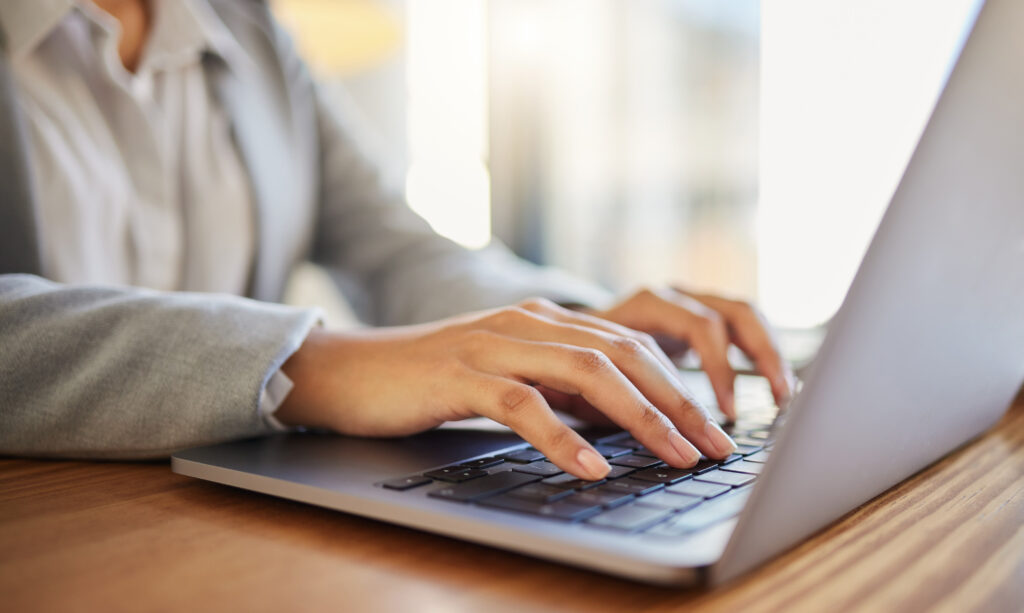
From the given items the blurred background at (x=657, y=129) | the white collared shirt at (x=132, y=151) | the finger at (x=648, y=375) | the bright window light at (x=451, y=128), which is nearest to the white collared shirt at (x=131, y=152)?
the white collared shirt at (x=132, y=151)

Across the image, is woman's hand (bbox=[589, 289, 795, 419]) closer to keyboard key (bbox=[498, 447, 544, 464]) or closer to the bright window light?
keyboard key (bbox=[498, 447, 544, 464])

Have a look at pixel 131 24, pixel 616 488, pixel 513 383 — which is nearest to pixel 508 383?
pixel 513 383

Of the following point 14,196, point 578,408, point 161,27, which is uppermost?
point 161,27

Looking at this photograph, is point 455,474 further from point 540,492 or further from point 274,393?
point 274,393

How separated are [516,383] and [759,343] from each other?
0.32 m

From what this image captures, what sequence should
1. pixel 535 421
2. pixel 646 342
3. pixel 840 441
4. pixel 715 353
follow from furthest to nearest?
pixel 715 353, pixel 646 342, pixel 535 421, pixel 840 441

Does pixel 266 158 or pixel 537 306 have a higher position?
pixel 266 158

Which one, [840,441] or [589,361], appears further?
[589,361]

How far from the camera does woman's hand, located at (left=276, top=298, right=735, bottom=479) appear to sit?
1.23ft

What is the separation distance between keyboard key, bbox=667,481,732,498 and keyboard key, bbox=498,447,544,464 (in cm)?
9

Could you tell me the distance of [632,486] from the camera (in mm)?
324

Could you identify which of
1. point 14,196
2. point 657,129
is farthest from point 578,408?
point 657,129

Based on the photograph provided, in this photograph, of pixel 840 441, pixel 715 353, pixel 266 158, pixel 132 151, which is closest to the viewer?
pixel 840 441

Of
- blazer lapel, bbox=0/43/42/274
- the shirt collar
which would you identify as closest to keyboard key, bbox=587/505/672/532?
blazer lapel, bbox=0/43/42/274
